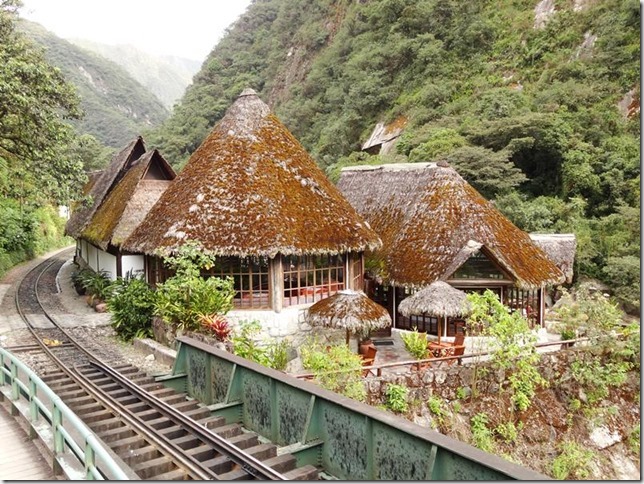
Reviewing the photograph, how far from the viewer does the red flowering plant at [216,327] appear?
1109cm

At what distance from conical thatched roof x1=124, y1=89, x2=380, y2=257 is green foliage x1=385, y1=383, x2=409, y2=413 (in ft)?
13.3

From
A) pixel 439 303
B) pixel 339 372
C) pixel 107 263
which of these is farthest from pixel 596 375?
pixel 107 263

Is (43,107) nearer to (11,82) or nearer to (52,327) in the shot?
(11,82)

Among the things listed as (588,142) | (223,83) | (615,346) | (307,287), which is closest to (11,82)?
(307,287)

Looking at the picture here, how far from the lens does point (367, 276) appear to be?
1791 cm

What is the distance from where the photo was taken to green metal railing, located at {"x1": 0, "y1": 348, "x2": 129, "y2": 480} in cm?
469

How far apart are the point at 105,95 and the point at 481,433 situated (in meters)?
91.6

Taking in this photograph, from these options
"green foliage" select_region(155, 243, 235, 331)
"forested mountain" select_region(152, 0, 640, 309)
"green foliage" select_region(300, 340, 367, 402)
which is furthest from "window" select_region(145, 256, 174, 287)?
"forested mountain" select_region(152, 0, 640, 309)

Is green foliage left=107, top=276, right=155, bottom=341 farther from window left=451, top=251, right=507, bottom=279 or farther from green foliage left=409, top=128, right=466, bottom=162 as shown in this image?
green foliage left=409, top=128, right=466, bottom=162

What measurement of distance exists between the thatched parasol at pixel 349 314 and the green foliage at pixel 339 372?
1506 mm

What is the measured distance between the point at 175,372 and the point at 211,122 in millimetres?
55512

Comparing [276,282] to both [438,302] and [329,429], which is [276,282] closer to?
[438,302]

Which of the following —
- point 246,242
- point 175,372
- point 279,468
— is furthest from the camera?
point 246,242

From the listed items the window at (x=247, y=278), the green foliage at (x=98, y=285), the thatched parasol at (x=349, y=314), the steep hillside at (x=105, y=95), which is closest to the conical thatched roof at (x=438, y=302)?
the thatched parasol at (x=349, y=314)
